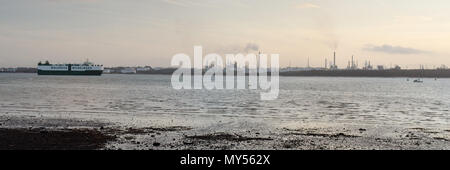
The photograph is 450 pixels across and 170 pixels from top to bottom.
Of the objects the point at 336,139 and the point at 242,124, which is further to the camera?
the point at 242,124

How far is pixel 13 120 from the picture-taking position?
31281 millimetres

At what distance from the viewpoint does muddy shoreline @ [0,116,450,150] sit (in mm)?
20453

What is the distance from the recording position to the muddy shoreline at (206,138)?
2045 centimetres

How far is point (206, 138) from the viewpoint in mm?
23578

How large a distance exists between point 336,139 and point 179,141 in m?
8.44
